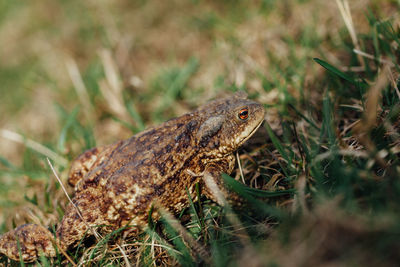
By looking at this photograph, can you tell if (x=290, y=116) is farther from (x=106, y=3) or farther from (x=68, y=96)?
(x=106, y=3)

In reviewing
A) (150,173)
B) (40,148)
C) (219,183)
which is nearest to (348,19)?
(219,183)

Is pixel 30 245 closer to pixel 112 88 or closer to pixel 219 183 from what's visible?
pixel 219 183

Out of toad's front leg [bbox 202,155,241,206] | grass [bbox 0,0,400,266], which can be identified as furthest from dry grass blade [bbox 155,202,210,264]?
toad's front leg [bbox 202,155,241,206]

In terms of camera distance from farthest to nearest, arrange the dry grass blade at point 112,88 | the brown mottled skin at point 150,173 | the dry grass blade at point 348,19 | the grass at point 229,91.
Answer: the dry grass blade at point 112,88
the dry grass blade at point 348,19
the brown mottled skin at point 150,173
the grass at point 229,91

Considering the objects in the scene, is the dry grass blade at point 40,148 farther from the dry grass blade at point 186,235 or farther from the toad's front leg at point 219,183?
the toad's front leg at point 219,183

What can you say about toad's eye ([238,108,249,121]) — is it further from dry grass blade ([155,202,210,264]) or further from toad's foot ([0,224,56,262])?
toad's foot ([0,224,56,262])

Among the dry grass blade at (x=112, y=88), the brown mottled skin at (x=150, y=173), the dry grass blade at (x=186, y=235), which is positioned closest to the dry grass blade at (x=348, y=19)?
the brown mottled skin at (x=150, y=173)
